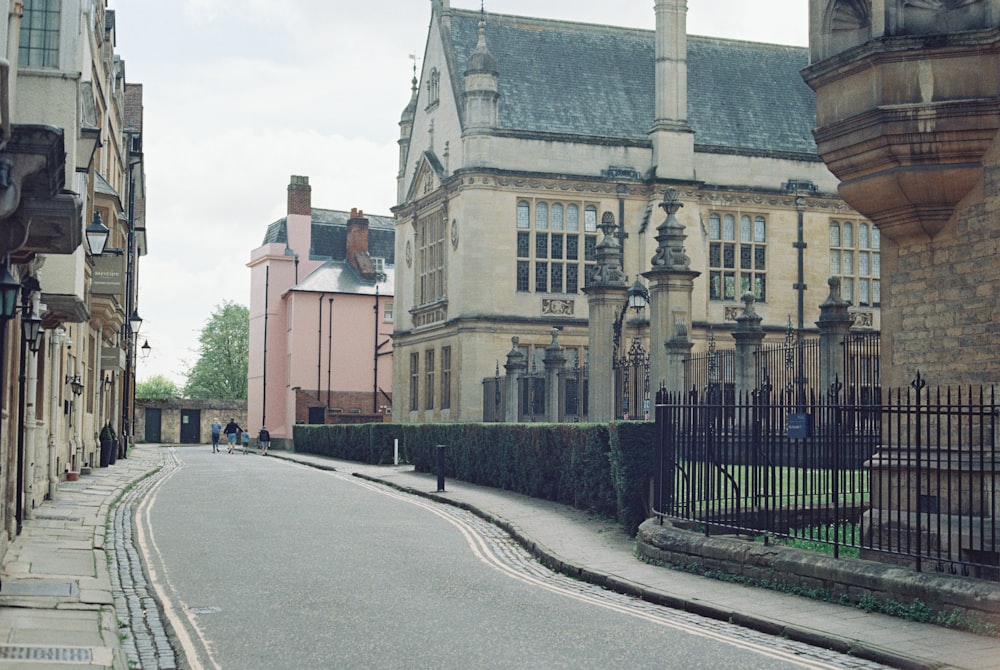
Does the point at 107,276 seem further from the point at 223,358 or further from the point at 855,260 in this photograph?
the point at 223,358

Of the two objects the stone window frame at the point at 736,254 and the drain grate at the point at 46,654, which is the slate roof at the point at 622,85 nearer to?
the stone window frame at the point at 736,254

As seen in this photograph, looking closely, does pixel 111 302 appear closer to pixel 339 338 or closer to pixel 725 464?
pixel 725 464

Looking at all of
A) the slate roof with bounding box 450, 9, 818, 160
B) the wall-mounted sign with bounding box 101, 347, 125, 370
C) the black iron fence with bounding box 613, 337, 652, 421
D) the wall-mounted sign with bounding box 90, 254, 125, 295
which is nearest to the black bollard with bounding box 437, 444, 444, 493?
the black iron fence with bounding box 613, 337, 652, 421

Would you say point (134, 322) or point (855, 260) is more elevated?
point (855, 260)

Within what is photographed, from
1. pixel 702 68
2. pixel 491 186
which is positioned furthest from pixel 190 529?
pixel 702 68

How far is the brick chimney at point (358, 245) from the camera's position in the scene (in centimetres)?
6856

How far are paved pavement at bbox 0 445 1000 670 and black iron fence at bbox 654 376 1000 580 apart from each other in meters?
0.93

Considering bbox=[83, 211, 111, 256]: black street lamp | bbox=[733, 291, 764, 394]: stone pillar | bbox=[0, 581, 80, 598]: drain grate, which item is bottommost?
bbox=[0, 581, 80, 598]: drain grate

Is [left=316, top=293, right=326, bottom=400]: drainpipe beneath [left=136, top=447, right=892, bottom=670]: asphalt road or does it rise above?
above

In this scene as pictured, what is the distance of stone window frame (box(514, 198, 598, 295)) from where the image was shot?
129 feet

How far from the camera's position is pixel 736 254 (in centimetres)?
4119

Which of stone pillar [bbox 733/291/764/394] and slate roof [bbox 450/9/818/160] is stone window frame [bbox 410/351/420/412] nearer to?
slate roof [bbox 450/9/818/160]

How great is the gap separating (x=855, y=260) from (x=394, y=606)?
33988 millimetres

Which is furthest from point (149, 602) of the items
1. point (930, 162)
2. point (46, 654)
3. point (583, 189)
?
point (583, 189)
